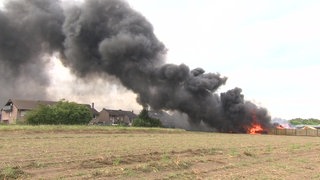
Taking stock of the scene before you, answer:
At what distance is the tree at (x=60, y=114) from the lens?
7775 centimetres

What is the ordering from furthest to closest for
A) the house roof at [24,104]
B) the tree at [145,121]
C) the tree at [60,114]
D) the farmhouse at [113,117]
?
the farmhouse at [113,117] < the house roof at [24,104] < the tree at [145,121] < the tree at [60,114]

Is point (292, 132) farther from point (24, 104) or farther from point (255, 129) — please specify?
point (24, 104)

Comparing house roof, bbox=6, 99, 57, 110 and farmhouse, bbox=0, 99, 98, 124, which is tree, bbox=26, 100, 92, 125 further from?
house roof, bbox=6, 99, 57, 110

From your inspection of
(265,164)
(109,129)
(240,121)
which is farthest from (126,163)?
(240,121)

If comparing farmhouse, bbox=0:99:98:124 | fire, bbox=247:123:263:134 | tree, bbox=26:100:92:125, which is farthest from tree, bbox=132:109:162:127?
farmhouse, bbox=0:99:98:124

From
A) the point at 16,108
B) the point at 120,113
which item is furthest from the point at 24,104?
the point at 120,113

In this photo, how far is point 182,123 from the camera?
87250 mm

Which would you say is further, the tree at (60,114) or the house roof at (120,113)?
the house roof at (120,113)

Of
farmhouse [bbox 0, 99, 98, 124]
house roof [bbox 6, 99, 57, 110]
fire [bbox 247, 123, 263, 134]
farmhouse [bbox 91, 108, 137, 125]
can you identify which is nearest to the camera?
fire [bbox 247, 123, 263, 134]

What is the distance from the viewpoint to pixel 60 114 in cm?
8069

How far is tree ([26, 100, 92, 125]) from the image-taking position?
255 feet

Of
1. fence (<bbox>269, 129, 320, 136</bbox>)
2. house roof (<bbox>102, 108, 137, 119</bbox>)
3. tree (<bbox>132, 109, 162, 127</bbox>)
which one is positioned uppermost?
house roof (<bbox>102, 108, 137, 119</bbox>)

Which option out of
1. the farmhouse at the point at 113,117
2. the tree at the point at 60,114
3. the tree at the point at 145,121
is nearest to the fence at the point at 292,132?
the tree at the point at 145,121

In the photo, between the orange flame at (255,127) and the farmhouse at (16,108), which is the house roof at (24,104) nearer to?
the farmhouse at (16,108)
